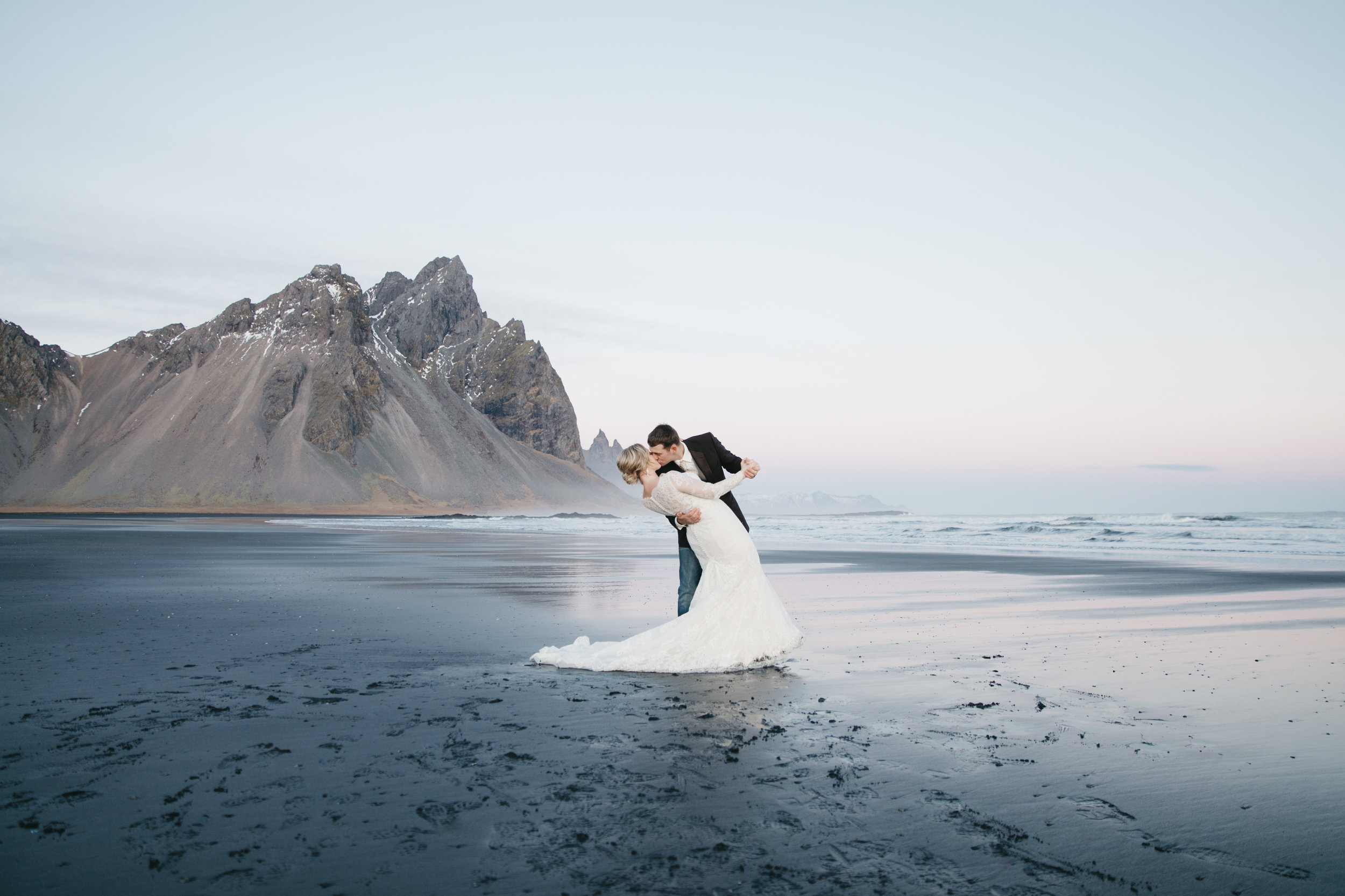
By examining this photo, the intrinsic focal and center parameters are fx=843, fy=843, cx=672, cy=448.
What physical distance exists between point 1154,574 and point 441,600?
13.9 m

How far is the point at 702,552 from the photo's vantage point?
7.96 metres

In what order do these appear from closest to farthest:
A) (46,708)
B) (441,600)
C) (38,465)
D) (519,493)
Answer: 1. (46,708)
2. (441,600)
3. (38,465)
4. (519,493)

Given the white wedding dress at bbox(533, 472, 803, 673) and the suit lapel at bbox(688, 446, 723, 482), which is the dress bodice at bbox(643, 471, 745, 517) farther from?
the suit lapel at bbox(688, 446, 723, 482)

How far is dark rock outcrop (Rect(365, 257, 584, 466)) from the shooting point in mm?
171750

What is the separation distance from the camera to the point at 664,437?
771cm

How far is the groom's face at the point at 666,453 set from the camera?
7.76 metres

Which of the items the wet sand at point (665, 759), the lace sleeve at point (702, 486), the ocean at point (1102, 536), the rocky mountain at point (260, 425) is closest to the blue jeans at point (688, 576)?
the lace sleeve at point (702, 486)

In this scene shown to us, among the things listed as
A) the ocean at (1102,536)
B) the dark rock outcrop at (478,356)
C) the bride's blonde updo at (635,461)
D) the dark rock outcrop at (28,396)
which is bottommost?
the ocean at (1102,536)

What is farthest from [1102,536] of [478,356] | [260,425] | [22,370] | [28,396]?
[478,356]

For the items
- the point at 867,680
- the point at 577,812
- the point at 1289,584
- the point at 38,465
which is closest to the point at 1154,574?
the point at 1289,584

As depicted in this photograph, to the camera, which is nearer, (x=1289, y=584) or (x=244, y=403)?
(x=1289, y=584)

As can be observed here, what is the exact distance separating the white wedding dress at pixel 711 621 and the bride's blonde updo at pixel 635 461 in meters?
0.22

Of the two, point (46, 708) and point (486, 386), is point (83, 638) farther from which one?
point (486, 386)

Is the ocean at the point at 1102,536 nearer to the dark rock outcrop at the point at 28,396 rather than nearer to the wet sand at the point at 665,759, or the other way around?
the wet sand at the point at 665,759
